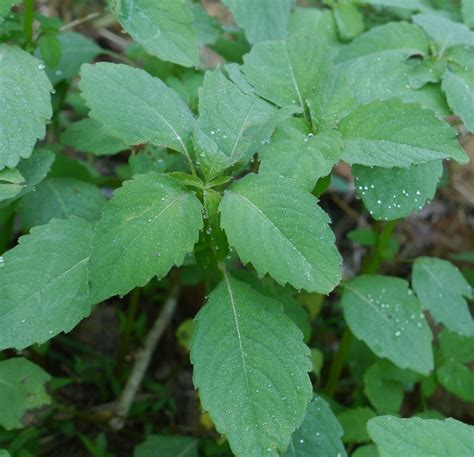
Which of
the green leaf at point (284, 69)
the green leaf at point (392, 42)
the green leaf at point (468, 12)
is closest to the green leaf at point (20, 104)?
the green leaf at point (284, 69)

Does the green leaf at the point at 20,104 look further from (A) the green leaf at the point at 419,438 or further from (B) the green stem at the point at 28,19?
(A) the green leaf at the point at 419,438

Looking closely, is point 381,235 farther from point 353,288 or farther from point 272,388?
point 272,388

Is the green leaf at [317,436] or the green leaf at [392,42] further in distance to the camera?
the green leaf at [392,42]

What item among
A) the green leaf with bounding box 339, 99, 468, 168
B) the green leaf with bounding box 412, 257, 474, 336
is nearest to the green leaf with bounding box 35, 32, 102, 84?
the green leaf with bounding box 339, 99, 468, 168

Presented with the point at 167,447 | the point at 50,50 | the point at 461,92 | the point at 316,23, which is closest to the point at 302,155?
the point at 461,92

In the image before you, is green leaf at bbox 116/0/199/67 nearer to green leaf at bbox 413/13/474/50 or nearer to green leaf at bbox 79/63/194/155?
green leaf at bbox 79/63/194/155

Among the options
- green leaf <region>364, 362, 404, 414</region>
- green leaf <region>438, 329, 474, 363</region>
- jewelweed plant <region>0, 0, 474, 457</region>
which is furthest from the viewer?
green leaf <region>438, 329, 474, 363</region>

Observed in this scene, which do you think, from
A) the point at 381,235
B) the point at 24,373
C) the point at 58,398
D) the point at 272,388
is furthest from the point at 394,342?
the point at 58,398

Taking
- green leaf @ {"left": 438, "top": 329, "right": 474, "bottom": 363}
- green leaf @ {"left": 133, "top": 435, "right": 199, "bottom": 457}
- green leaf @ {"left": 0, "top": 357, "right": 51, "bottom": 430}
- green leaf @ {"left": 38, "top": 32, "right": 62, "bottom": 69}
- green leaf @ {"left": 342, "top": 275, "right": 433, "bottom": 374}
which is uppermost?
green leaf @ {"left": 38, "top": 32, "right": 62, "bottom": 69}
